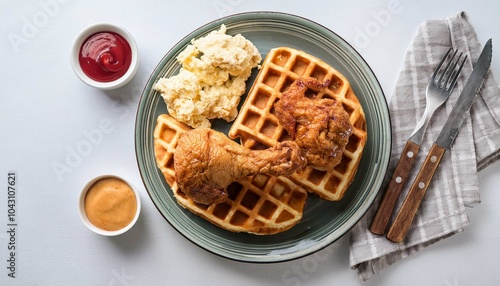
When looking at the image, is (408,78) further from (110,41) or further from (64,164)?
(64,164)

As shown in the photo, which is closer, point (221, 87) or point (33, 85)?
point (221, 87)

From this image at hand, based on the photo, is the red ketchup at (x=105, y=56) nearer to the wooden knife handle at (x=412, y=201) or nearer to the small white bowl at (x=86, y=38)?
the small white bowl at (x=86, y=38)

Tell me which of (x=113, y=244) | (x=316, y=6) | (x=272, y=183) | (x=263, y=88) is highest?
(x=316, y=6)

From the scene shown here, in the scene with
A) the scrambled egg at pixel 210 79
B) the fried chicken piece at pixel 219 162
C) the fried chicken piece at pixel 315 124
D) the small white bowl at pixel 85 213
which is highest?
the scrambled egg at pixel 210 79

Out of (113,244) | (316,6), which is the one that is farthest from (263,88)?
(113,244)

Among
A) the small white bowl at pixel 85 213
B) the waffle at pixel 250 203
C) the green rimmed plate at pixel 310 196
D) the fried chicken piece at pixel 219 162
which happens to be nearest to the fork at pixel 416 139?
the green rimmed plate at pixel 310 196

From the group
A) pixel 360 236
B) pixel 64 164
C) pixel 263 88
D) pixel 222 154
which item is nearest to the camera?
pixel 222 154

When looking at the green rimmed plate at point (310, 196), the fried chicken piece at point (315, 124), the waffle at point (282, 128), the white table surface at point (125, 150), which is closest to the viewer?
the fried chicken piece at point (315, 124)
